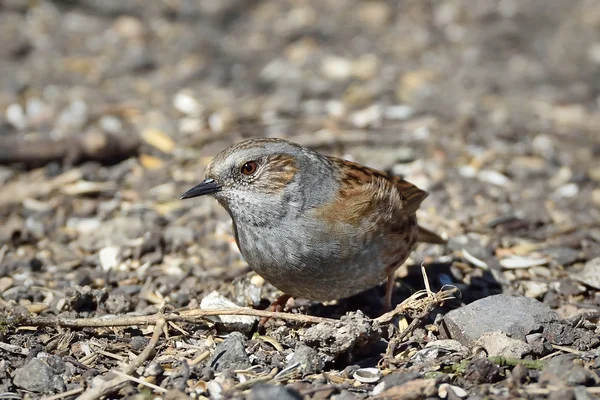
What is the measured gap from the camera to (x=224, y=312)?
456 cm

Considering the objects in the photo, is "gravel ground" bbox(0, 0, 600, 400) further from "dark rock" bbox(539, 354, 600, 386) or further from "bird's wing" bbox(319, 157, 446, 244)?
"bird's wing" bbox(319, 157, 446, 244)

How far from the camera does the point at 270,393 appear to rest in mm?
3654

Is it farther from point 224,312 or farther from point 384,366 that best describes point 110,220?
point 384,366

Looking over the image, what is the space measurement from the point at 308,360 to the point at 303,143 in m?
3.48

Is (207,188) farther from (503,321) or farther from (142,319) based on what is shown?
(503,321)

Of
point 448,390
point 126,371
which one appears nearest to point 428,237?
point 448,390

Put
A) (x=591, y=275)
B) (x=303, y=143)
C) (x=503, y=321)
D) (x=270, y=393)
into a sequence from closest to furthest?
(x=270, y=393) < (x=503, y=321) < (x=591, y=275) < (x=303, y=143)

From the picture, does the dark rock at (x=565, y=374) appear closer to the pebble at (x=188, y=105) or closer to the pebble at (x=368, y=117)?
the pebble at (x=368, y=117)

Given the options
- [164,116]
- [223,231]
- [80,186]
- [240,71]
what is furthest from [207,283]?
[240,71]

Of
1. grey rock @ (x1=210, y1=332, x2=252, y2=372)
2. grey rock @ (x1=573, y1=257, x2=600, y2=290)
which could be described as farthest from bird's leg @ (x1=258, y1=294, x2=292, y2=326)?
grey rock @ (x1=573, y1=257, x2=600, y2=290)

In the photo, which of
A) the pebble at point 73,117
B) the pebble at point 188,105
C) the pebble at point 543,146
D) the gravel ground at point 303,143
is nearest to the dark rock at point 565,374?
the gravel ground at point 303,143

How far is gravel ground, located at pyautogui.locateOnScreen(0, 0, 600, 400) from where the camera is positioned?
4293mm

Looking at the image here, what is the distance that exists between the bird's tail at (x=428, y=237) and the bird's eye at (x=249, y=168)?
4.99 feet

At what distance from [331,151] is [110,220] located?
226cm
